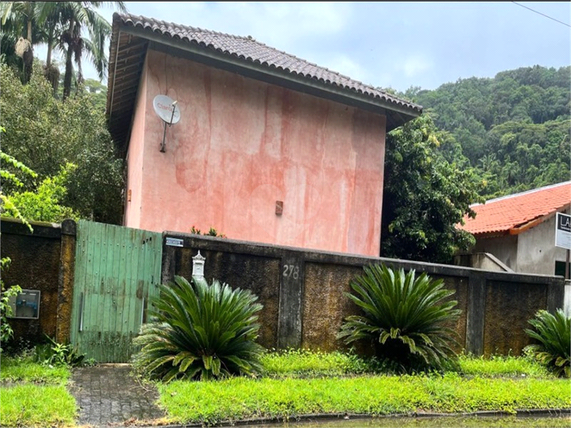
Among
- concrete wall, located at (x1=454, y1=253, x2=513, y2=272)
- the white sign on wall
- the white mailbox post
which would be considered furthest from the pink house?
concrete wall, located at (x1=454, y1=253, x2=513, y2=272)

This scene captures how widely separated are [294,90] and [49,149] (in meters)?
6.91

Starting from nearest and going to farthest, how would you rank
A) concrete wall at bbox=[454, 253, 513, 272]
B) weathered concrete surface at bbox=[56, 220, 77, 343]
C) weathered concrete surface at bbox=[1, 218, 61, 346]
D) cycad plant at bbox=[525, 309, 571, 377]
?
1. weathered concrete surface at bbox=[1, 218, 61, 346]
2. weathered concrete surface at bbox=[56, 220, 77, 343]
3. cycad plant at bbox=[525, 309, 571, 377]
4. concrete wall at bbox=[454, 253, 513, 272]

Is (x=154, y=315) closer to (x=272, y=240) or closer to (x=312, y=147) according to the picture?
(x=272, y=240)

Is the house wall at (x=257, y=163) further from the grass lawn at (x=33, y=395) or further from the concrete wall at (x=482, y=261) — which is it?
the concrete wall at (x=482, y=261)

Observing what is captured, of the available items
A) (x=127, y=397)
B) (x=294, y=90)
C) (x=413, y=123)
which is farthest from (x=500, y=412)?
(x=413, y=123)

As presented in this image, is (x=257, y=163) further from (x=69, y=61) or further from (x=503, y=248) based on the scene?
(x=69, y=61)

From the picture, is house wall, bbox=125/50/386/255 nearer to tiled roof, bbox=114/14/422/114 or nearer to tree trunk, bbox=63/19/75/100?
tiled roof, bbox=114/14/422/114

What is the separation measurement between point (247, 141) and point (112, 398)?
6.19m

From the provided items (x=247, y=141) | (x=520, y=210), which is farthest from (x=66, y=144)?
(x=520, y=210)

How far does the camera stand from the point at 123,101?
11.9 meters

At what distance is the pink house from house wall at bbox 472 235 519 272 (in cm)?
524

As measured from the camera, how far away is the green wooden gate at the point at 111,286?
705cm

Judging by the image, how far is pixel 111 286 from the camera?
7273 millimetres

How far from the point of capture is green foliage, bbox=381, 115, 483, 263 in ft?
43.0
